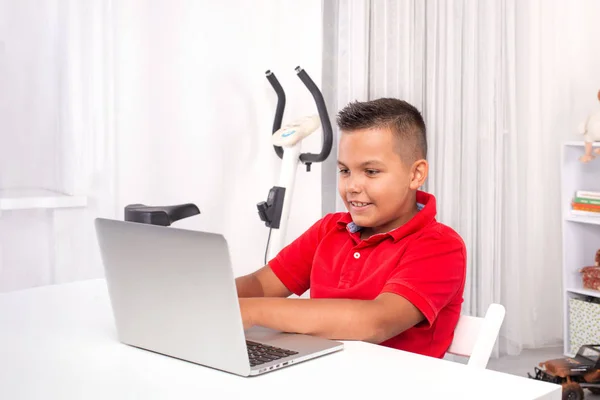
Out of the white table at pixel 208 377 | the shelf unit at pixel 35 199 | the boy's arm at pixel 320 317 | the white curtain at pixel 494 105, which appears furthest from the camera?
the white curtain at pixel 494 105

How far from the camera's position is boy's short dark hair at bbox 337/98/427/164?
154 centimetres

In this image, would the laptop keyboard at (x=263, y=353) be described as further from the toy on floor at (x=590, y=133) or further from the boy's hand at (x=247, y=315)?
the toy on floor at (x=590, y=133)

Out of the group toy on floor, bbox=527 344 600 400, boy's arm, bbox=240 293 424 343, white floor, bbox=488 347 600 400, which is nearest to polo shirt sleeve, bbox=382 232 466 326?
boy's arm, bbox=240 293 424 343

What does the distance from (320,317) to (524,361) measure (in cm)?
265

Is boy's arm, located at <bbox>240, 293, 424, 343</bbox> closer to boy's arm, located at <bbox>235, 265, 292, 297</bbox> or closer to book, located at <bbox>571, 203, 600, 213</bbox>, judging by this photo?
boy's arm, located at <bbox>235, 265, 292, 297</bbox>

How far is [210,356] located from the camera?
3.32 feet

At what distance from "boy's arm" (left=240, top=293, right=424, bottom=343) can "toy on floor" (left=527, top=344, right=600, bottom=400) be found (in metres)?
1.93

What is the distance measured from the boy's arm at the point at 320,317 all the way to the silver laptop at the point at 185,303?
23 millimetres

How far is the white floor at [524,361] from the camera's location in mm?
3379

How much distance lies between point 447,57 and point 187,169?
1340mm

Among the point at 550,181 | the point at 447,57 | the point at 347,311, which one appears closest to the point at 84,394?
the point at 347,311

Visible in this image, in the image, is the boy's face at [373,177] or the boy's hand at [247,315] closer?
the boy's hand at [247,315]

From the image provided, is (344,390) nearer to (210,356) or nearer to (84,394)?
(210,356)

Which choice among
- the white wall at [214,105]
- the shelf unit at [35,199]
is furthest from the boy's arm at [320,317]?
the white wall at [214,105]
